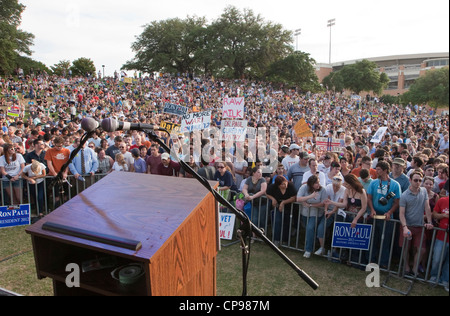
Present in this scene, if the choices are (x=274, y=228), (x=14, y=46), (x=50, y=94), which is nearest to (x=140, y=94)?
(x=50, y=94)

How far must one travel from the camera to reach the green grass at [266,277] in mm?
4301

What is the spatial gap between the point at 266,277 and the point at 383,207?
2241 mm

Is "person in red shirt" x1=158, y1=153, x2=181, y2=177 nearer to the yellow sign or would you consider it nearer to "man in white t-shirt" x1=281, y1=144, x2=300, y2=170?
"man in white t-shirt" x1=281, y1=144, x2=300, y2=170

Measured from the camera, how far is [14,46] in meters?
36.5

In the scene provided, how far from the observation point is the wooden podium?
5.70 ft

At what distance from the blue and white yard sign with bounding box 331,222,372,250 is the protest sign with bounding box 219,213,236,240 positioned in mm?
1835

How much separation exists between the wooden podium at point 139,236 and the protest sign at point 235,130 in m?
7.13

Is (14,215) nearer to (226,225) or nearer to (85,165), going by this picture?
(85,165)

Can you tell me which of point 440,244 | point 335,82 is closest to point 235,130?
point 440,244

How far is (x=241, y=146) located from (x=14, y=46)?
130ft

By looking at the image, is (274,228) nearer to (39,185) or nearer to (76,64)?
(39,185)

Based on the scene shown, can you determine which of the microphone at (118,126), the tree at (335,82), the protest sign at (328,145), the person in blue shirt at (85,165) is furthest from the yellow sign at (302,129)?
the tree at (335,82)

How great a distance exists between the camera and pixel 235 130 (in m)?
9.63

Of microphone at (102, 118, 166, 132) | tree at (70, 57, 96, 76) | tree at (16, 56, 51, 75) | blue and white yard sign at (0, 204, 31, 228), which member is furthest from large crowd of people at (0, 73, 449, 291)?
tree at (70, 57, 96, 76)
